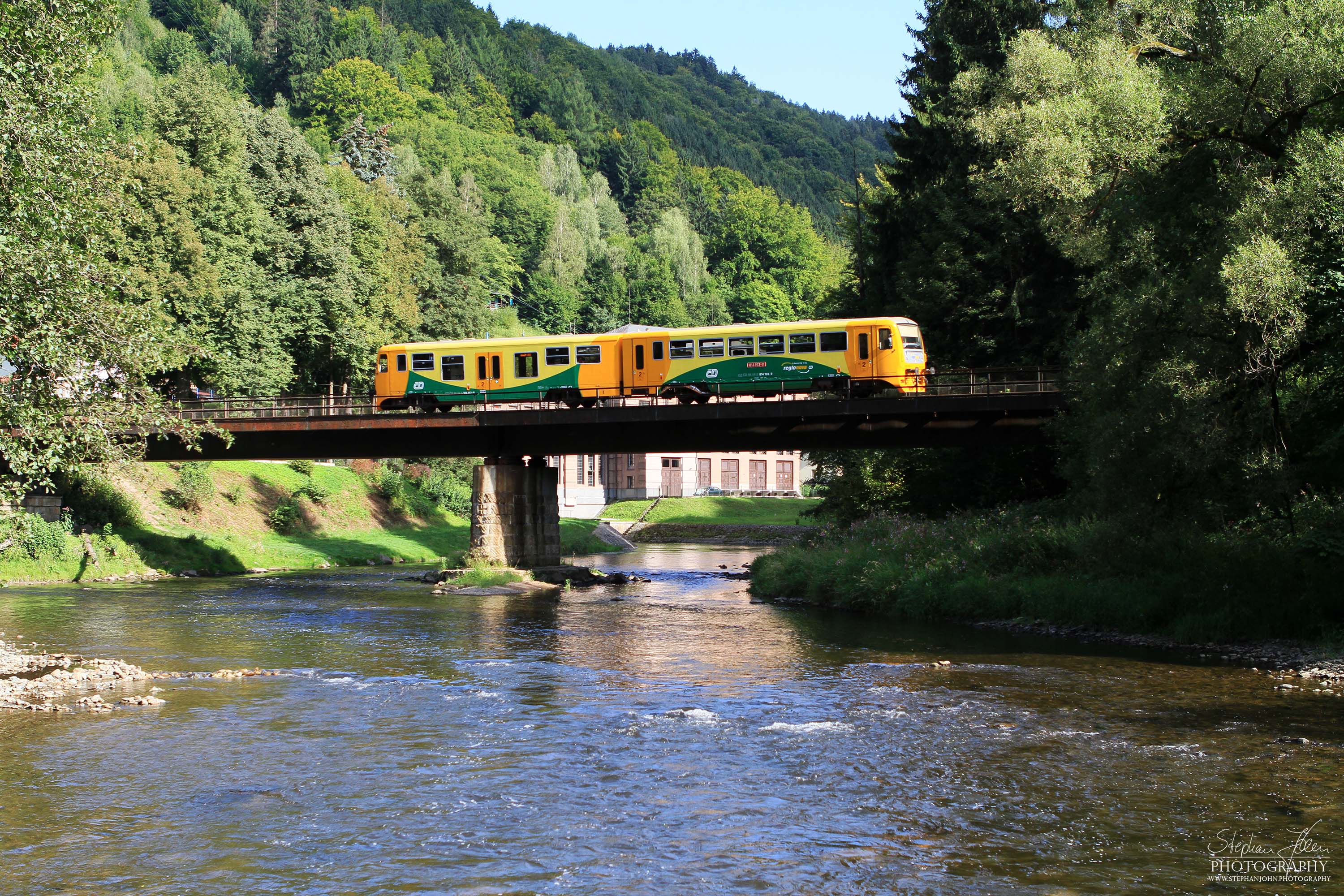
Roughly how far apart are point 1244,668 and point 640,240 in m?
161

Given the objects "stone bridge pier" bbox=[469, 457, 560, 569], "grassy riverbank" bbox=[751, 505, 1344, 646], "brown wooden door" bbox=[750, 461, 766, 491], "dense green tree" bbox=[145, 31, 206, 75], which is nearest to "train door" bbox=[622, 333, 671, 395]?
"stone bridge pier" bbox=[469, 457, 560, 569]

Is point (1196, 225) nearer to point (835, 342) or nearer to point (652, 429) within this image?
point (835, 342)

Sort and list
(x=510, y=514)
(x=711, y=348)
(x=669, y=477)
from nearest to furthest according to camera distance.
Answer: (x=711, y=348), (x=510, y=514), (x=669, y=477)

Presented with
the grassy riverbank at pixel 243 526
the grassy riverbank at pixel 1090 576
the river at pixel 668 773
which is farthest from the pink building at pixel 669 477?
the river at pixel 668 773

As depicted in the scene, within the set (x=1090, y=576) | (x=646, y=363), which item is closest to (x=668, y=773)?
(x=1090, y=576)

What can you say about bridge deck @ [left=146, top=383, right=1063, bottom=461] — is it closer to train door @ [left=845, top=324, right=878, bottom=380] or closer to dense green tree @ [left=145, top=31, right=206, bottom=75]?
train door @ [left=845, top=324, right=878, bottom=380]

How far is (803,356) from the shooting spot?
47.1 m

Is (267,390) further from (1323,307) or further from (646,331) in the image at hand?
(1323,307)

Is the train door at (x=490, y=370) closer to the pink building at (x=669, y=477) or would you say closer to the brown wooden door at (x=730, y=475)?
the pink building at (x=669, y=477)

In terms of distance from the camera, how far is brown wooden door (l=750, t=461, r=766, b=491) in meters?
123

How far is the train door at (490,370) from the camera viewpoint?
2057 inches

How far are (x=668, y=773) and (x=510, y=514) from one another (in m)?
34.7

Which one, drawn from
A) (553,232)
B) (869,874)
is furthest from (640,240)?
(869,874)

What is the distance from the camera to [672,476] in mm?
118312
